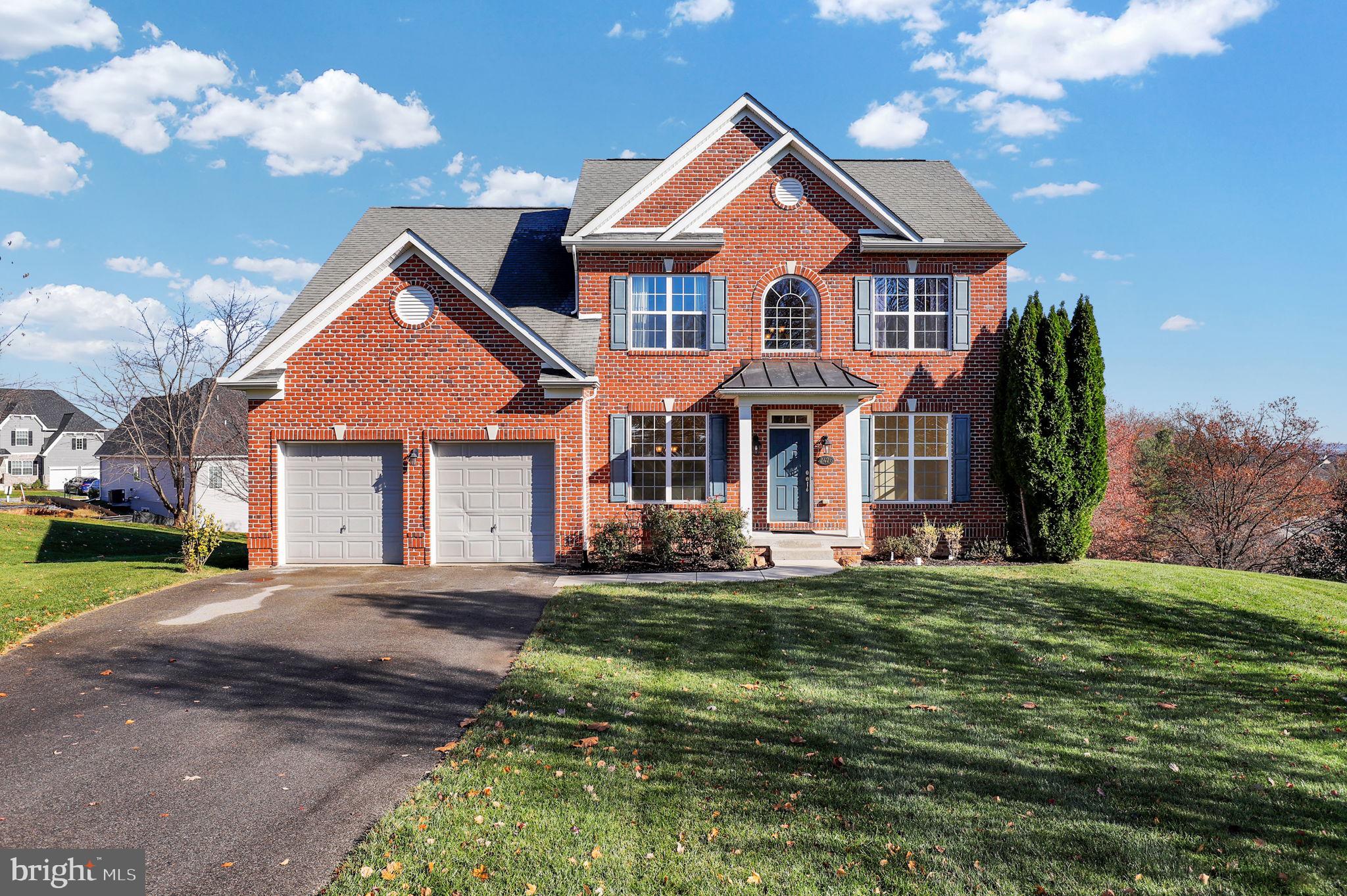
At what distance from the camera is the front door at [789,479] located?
15.4m

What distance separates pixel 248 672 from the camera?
7.57m

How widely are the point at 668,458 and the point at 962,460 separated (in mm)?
6407

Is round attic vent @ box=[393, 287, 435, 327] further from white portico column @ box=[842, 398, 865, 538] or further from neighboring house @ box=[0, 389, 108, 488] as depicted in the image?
neighboring house @ box=[0, 389, 108, 488]

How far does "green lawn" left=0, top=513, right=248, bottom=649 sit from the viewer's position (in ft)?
33.4

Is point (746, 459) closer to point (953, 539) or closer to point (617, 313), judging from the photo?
point (617, 313)

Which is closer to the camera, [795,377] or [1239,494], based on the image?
[795,377]

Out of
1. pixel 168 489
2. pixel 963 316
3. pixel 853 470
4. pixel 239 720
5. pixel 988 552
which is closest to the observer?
pixel 239 720

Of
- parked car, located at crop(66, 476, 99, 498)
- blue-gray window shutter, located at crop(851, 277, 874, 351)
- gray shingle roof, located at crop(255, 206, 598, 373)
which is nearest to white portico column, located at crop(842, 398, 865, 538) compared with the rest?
blue-gray window shutter, located at crop(851, 277, 874, 351)

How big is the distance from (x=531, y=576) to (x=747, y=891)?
9438mm

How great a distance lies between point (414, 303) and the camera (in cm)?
1369

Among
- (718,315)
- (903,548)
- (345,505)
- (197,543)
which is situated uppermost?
(718,315)

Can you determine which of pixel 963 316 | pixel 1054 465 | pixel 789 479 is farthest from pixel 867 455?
pixel 963 316

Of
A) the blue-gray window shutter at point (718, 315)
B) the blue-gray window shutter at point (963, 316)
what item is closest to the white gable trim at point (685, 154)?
the blue-gray window shutter at point (718, 315)

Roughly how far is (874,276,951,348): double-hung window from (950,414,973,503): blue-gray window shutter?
5.99ft
